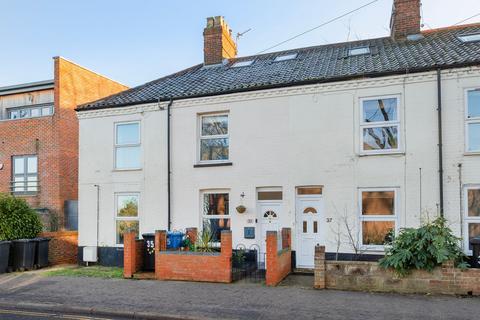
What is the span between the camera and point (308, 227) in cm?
1238

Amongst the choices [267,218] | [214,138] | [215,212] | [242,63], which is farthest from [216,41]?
[267,218]

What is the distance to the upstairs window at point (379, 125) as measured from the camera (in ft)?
38.5

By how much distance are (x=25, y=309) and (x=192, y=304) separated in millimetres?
3558

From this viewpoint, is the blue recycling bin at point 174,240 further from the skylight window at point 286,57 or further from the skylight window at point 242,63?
the skylight window at point 286,57

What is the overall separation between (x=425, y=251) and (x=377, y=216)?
2.50 metres

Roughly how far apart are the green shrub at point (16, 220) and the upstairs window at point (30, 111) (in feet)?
23.4

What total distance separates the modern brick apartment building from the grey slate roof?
5083 mm

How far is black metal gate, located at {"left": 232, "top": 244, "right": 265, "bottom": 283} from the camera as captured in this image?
36.6ft

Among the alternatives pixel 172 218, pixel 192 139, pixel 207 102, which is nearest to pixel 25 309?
pixel 172 218

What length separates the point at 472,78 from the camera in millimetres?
10992

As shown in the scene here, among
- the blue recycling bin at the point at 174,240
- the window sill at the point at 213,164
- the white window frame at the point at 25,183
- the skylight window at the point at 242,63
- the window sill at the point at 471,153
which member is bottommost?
the blue recycling bin at the point at 174,240

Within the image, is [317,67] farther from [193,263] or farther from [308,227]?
[193,263]

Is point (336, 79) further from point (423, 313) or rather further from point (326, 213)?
point (423, 313)

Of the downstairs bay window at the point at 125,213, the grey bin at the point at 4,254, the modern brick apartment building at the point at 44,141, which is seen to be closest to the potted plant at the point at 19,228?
the grey bin at the point at 4,254
